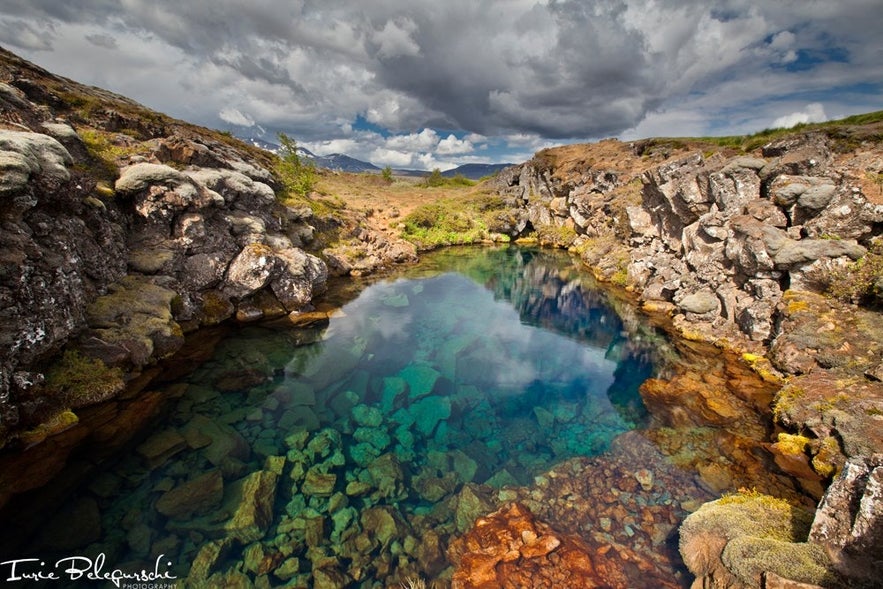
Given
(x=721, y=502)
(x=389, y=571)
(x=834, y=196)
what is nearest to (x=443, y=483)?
(x=389, y=571)

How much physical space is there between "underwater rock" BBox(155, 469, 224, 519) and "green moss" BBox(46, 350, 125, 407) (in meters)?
5.71

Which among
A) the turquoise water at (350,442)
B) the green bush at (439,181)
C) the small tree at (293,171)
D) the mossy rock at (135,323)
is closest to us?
the turquoise water at (350,442)

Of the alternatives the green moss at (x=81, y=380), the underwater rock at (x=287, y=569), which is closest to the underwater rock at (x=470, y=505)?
the underwater rock at (x=287, y=569)

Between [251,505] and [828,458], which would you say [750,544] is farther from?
[251,505]

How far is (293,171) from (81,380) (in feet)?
138

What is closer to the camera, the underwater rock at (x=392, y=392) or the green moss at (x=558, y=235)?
the underwater rock at (x=392, y=392)

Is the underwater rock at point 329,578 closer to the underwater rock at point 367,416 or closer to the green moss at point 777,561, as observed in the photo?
the underwater rock at point 367,416

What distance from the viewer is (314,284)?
92.6 ft

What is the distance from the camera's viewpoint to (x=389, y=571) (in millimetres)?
9477

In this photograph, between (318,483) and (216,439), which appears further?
(216,439)

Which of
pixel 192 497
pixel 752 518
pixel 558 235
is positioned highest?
pixel 558 235

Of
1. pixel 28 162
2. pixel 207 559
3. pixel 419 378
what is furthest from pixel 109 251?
pixel 419 378

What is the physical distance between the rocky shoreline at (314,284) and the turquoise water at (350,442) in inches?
74.7

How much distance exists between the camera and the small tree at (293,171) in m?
45.5
